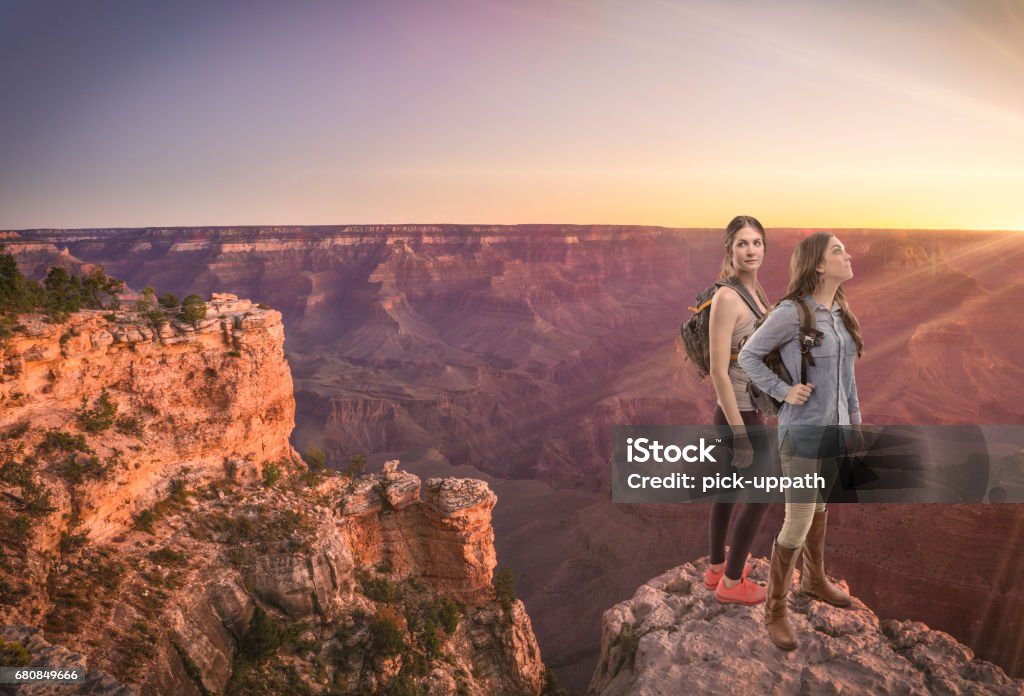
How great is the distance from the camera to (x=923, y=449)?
18.2ft

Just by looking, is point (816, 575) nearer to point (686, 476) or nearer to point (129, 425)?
point (686, 476)

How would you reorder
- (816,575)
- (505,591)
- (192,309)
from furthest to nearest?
1. (505,591)
2. (192,309)
3. (816,575)

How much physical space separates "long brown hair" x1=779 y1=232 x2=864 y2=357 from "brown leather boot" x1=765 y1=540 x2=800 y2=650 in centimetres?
214

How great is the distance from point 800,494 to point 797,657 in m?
3.14

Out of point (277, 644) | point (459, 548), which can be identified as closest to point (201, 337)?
point (277, 644)

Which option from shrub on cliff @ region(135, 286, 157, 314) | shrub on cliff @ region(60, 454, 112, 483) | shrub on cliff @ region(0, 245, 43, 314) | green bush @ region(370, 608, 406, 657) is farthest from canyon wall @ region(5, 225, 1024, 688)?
shrub on cliff @ region(135, 286, 157, 314)

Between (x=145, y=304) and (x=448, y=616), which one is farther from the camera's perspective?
(x=448, y=616)

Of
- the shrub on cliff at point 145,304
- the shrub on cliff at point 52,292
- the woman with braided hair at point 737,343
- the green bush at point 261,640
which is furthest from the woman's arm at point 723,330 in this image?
the shrub on cliff at point 145,304

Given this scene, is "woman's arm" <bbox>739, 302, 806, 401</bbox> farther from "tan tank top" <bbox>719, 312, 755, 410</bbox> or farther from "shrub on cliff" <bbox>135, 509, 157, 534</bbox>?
"shrub on cliff" <bbox>135, 509, 157, 534</bbox>

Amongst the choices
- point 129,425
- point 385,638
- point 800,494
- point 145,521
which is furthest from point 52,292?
point 800,494

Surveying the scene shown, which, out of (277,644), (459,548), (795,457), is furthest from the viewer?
(459,548)

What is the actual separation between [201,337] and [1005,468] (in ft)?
66.4

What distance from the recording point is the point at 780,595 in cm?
589

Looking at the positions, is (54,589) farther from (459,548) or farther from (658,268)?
(658,268)
